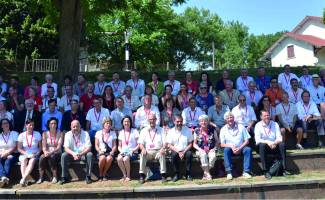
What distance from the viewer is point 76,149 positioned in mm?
9750

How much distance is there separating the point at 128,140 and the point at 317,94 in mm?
6113

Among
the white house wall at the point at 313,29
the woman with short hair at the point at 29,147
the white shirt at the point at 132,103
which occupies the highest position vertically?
the white house wall at the point at 313,29

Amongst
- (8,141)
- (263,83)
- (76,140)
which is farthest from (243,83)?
(8,141)

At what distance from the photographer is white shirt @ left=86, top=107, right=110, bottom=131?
34.8ft

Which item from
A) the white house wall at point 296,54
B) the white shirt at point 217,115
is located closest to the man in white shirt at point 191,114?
the white shirt at point 217,115

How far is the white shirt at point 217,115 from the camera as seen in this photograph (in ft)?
35.6

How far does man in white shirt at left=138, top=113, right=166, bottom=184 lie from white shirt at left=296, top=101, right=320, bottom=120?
3.75 metres

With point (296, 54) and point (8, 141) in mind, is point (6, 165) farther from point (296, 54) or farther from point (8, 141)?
point (296, 54)

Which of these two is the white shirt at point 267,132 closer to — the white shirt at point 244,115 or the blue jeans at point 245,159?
the blue jeans at point 245,159

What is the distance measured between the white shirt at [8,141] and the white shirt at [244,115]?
5295mm

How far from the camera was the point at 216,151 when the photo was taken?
995 centimetres

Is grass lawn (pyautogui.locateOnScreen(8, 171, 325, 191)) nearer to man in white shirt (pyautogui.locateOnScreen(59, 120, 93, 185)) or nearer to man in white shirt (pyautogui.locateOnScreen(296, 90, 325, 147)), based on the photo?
man in white shirt (pyautogui.locateOnScreen(59, 120, 93, 185))

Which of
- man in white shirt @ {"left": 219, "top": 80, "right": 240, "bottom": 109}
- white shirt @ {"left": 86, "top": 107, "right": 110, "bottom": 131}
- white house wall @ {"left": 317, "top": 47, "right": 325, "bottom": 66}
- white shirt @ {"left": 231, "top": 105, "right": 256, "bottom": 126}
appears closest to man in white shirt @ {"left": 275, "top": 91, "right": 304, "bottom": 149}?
white shirt @ {"left": 231, "top": 105, "right": 256, "bottom": 126}

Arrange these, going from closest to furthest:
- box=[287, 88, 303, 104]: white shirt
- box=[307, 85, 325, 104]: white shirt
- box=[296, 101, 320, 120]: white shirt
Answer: box=[296, 101, 320, 120]: white shirt < box=[287, 88, 303, 104]: white shirt < box=[307, 85, 325, 104]: white shirt
